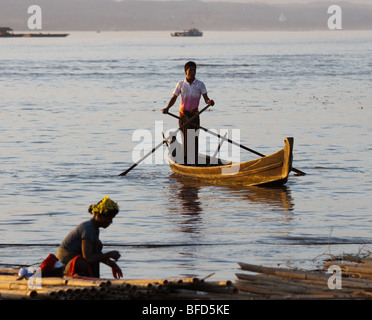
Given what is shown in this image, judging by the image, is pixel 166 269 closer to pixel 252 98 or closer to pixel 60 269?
pixel 60 269

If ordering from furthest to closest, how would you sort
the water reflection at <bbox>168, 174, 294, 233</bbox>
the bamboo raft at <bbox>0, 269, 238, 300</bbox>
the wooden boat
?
1. the wooden boat
2. the water reflection at <bbox>168, 174, 294, 233</bbox>
3. the bamboo raft at <bbox>0, 269, 238, 300</bbox>

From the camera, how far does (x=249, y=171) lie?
60.0 feet

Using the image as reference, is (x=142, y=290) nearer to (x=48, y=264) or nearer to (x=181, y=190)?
(x=48, y=264)

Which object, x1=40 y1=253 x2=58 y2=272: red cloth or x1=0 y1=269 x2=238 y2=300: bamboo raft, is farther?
x1=40 y1=253 x2=58 y2=272: red cloth

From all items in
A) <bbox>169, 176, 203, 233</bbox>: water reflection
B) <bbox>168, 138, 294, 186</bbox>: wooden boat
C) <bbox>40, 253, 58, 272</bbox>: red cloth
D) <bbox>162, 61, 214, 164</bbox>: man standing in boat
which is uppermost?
<bbox>162, 61, 214, 164</bbox>: man standing in boat

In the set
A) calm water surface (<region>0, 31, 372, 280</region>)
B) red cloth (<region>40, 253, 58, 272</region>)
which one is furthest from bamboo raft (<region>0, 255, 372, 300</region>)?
calm water surface (<region>0, 31, 372, 280</region>)

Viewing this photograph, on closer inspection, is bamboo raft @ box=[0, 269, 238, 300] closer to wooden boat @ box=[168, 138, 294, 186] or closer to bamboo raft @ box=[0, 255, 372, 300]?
bamboo raft @ box=[0, 255, 372, 300]

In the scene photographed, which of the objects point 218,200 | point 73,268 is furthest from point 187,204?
point 73,268

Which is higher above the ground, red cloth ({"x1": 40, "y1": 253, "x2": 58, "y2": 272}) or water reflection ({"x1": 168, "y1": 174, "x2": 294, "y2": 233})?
red cloth ({"x1": 40, "y1": 253, "x2": 58, "y2": 272})

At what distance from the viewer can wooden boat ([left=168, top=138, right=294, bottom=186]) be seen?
58.1 feet

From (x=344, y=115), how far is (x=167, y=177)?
16680mm

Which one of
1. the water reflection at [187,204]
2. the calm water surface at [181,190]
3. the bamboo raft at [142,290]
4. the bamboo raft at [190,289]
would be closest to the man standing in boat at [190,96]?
the water reflection at [187,204]

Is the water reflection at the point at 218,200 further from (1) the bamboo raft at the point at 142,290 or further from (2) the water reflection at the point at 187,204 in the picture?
(1) the bamboo raft at the point at 142,290
